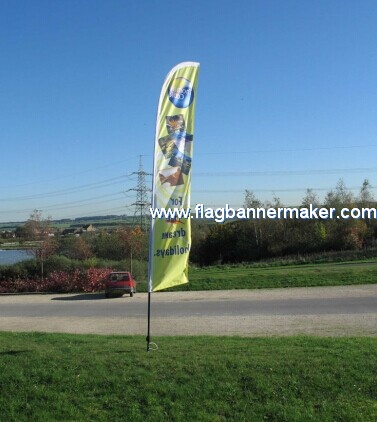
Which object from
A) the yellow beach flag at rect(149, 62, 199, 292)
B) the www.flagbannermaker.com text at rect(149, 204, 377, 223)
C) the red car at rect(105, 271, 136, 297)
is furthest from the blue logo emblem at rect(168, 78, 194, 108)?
the www.flagbannermaker.com text at rect(149, 204, 377, 223)

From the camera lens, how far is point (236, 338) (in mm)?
11031

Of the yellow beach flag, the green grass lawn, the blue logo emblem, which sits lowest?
the green grass lawn

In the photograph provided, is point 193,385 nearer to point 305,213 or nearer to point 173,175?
point 173,175

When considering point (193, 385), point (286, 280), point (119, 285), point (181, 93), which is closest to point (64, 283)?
point (119, 285)

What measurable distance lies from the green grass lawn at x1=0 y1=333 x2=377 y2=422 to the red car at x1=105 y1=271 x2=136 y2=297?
15342 mm

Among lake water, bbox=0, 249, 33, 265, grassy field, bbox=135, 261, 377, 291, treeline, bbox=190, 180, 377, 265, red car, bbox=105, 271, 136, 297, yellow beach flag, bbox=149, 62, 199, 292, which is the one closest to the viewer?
yellow beach flag, bbox=149, 62, 199, 292

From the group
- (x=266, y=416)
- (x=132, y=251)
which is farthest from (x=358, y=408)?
(x=132, y=251)

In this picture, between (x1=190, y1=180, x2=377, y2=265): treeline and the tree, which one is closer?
the tree

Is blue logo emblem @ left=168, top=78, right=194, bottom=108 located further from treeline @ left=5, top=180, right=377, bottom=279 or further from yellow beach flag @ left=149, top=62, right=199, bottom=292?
treeline @ left=5, top=180, right=377, bottom=279

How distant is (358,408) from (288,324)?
8.31m

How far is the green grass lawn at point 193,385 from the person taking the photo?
20.6 ft

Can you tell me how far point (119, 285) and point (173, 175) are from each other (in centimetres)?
1624

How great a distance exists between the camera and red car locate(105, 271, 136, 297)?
24.0m

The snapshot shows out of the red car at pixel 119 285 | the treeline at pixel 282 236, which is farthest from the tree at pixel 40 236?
the treeline at pixel 282 236
